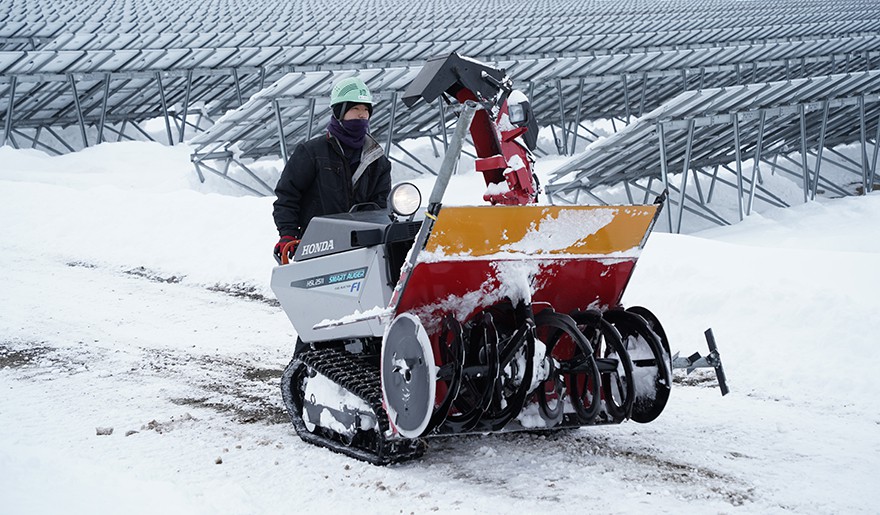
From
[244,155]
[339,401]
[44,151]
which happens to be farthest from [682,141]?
[44,151]

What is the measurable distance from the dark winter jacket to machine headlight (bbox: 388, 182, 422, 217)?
0.90m

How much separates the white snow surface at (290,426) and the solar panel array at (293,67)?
8.55 meters

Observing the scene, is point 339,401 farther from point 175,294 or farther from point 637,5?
point 637,5

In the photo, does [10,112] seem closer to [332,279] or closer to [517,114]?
[332,279]

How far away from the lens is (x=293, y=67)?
Answer: 24969mm

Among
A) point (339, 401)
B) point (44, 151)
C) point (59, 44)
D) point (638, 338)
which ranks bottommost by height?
point (339, 401)

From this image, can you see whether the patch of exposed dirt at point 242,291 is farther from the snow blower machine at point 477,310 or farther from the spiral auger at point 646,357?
the spiral auger at point 646,357

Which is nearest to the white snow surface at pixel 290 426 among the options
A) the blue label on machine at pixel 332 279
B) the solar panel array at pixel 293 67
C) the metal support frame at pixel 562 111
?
the blue label on machine at pixel 332 279

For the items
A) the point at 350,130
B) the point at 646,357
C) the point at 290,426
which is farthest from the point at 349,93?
the point at 646,357

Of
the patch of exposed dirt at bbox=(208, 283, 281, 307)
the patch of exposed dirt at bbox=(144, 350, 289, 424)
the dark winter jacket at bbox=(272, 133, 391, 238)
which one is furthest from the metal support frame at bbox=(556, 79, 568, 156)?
the dark winter jacket at bbox=(272, 133, 391, 238)

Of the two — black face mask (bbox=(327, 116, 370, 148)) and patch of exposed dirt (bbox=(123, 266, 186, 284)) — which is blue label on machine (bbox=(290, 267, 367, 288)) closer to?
black face mask (bbox=(327, 116, 370, 148))

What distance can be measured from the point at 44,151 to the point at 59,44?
10.5 ft

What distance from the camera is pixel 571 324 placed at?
14.8 ft

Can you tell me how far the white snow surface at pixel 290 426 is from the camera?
4199 millimetres
